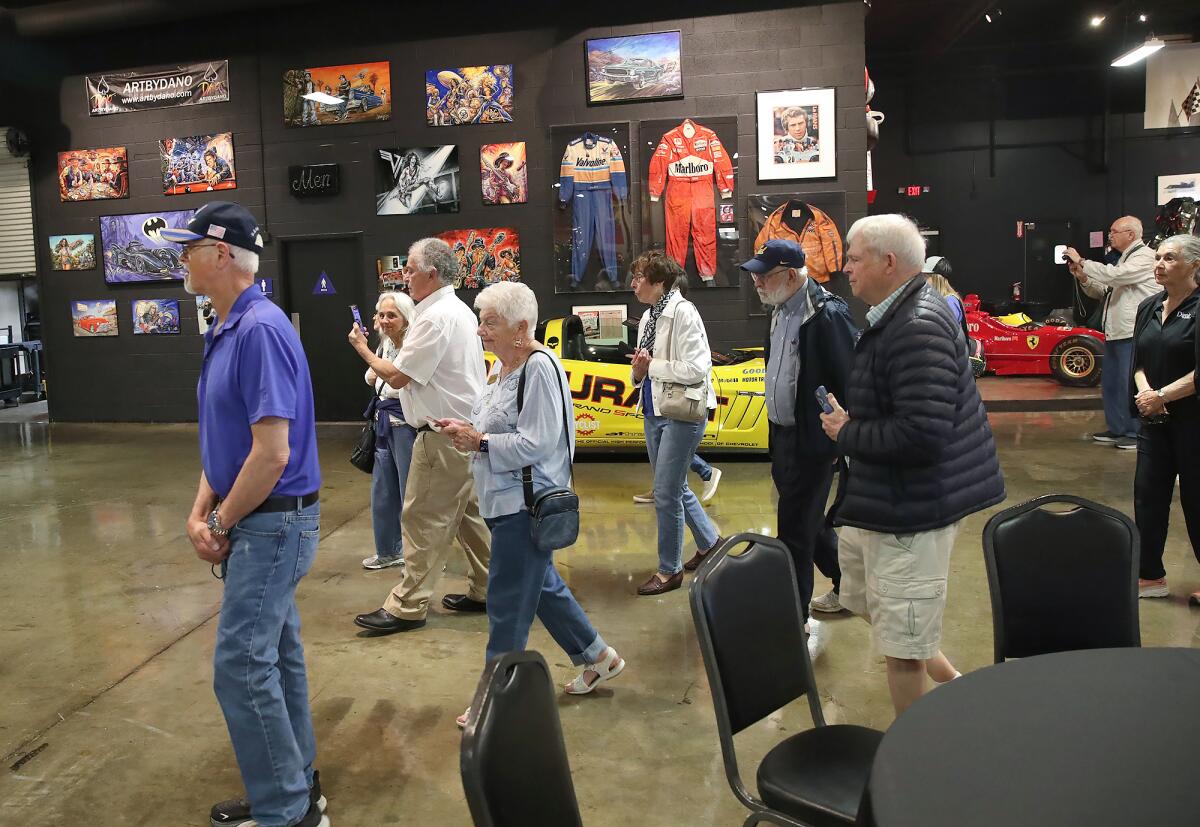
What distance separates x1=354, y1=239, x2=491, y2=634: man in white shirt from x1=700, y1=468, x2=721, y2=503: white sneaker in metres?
2.49

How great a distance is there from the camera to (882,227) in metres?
2.57

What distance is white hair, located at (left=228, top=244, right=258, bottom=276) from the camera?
8.14 feet

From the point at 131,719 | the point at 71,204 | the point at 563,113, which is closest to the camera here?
the point at 131,719

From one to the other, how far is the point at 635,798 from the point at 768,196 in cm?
780

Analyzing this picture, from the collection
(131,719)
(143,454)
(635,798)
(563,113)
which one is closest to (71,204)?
(143,454)

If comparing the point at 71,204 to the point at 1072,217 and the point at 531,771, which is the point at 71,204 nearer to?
the point at 531,771

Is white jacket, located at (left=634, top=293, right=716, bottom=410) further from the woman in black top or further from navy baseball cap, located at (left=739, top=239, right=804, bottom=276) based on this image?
the woman in black top

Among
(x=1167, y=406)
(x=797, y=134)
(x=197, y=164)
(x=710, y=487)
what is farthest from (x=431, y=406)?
(x=197, y=164)

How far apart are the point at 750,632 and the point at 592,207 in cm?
817

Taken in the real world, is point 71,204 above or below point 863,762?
above

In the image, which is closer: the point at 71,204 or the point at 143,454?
the point at 143,454

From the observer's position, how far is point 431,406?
3.88m

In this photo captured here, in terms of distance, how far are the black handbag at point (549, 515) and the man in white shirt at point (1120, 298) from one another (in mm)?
6246

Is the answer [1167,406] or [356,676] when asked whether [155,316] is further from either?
[1167,406]
